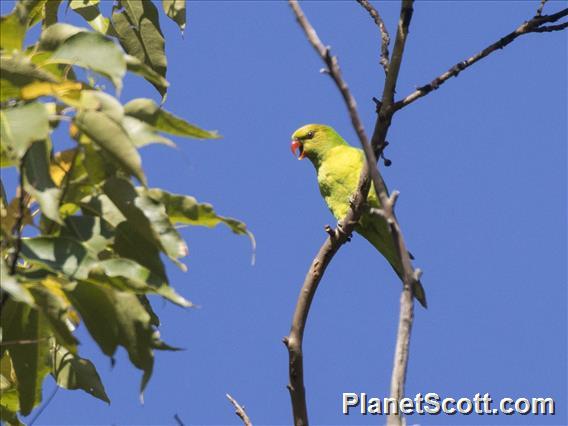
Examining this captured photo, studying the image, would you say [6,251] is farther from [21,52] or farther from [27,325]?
[21,52]

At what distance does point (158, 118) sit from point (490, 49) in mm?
1238

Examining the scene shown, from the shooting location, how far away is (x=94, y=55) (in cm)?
218

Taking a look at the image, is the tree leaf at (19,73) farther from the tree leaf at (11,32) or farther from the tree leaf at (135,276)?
the tree leaf at (135,276)

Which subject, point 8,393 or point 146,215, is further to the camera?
point 8,393

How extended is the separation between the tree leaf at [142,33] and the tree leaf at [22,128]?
1204 millimetres

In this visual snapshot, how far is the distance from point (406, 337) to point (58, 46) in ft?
4.09

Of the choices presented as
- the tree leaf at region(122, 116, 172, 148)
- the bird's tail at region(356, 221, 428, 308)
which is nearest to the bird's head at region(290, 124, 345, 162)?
the bird's tail at region(356, 221, 428, 308)

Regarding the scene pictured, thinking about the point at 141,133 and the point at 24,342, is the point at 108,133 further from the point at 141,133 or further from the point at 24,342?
the point at 24,342

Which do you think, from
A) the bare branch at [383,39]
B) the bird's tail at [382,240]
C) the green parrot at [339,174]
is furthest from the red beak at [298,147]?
the bare branch at [383,39]

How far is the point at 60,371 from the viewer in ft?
8.66

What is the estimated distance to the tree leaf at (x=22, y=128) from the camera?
1921 millimetres

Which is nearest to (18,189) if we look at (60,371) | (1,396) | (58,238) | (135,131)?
(58,238)

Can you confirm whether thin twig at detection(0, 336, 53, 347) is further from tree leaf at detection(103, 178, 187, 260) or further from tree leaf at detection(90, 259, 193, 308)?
tree leaf at detection(103, 178, 187, 260)

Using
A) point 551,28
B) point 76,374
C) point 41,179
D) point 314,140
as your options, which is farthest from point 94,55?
point 314,140
